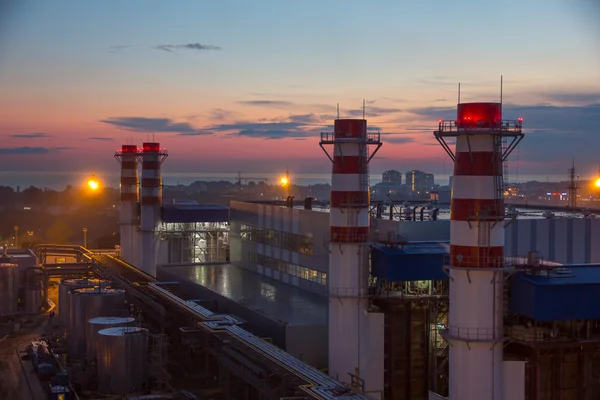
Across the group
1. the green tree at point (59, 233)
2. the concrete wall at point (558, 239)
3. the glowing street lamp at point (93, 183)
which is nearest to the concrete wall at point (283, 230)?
the concrete wall at point (558, 239)

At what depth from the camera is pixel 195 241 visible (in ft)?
245

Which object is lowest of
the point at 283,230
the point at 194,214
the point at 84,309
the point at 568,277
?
the point at 84,309

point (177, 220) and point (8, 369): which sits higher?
point (177, 220)

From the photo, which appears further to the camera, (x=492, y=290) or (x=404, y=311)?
(x=404, y=311)

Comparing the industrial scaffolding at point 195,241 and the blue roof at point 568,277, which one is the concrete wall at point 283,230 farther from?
the blue roof at point 568,277

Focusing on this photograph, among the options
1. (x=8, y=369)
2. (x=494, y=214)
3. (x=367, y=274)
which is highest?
(x=494, y=214)

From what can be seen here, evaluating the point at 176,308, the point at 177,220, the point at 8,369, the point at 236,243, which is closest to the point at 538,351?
the point at 176,308

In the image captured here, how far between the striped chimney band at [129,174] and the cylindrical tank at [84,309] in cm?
2716

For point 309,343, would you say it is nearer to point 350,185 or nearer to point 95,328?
point 350,185

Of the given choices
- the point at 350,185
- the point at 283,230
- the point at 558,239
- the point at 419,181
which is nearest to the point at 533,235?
the point at 558,239

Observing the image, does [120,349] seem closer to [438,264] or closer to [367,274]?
[367,274]

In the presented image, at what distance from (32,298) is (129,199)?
1706cm

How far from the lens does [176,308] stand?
150 ft

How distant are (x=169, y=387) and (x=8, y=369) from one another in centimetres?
1065
